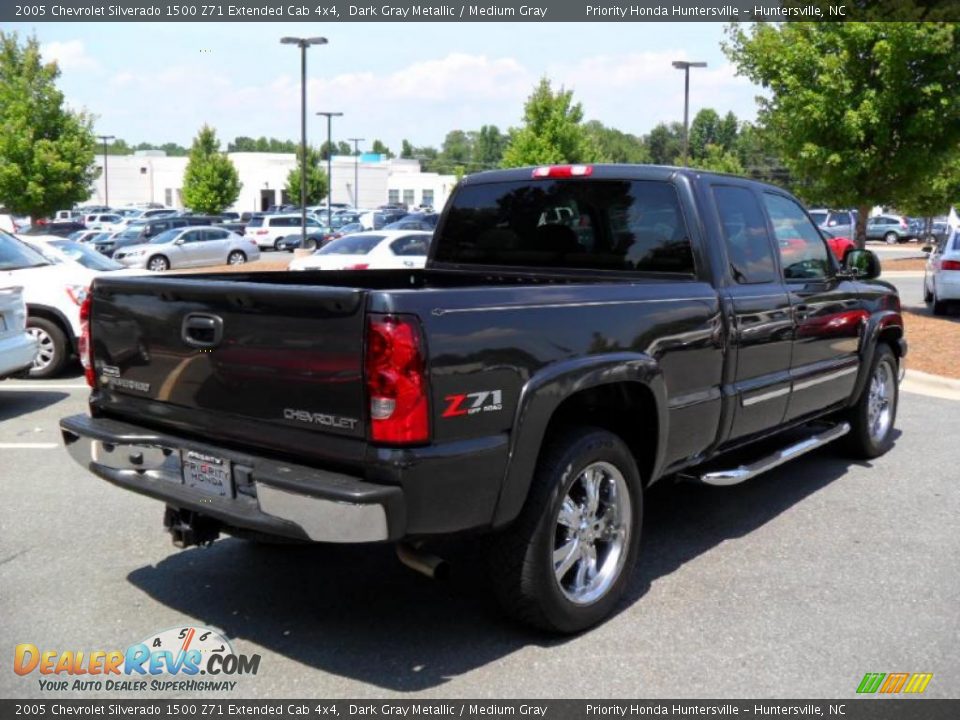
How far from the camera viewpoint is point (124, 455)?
158 inches

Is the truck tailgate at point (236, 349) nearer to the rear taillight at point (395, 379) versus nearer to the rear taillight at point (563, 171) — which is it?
the rear taillight at point (395, 379)

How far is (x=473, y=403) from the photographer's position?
3.40 m

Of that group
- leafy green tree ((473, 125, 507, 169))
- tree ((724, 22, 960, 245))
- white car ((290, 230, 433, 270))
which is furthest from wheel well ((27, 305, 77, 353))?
leafy green tree ((473, 125, 507, 169))

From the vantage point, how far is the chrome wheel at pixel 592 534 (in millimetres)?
3980

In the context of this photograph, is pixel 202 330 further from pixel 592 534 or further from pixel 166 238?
pixel 166 238

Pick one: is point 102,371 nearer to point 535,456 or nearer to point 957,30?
point 535,456

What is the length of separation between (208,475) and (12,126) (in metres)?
33.1

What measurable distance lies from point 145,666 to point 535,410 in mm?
1866

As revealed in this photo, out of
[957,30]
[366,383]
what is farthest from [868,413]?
[957,30]

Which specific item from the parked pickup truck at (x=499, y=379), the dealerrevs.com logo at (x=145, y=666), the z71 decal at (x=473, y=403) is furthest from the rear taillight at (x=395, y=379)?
the dealerrevs.com logo at (x=145, y=666)

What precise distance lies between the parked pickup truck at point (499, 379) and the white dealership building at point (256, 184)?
85.1 m

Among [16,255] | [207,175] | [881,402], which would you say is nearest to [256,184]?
[207,175]

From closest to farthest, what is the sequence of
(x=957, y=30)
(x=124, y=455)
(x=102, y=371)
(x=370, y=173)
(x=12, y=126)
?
1. (x=124, y=455)
2. (x=102, y=371)
3. (x=957, y=30)
4. (x=12, y=126)
5. (x=370, y=173)

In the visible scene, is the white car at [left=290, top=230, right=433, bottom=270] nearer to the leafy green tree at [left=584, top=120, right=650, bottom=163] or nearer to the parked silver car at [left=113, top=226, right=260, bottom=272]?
the parked silver car at [left=113, top=226, right=260, bottom=272]
